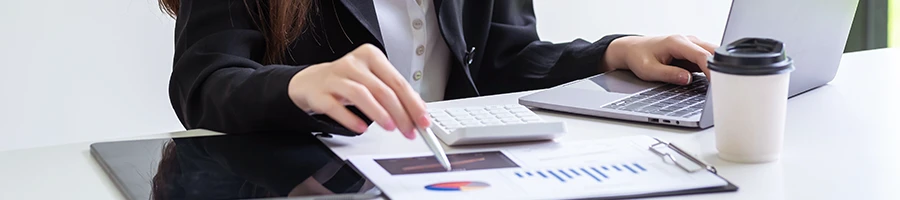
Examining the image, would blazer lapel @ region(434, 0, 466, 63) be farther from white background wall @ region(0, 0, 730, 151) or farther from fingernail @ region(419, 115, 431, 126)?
white background wall @ region(0, 0, 730, 151)

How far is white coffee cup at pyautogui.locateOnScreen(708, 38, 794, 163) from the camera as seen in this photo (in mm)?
771

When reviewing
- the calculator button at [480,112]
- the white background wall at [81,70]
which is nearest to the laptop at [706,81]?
the calculator button at [480,112]

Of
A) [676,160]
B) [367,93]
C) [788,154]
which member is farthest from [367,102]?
[788,154]

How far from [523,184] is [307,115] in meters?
0.24

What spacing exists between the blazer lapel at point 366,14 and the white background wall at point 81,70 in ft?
2.50

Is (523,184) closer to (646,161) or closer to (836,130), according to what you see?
(646,161)

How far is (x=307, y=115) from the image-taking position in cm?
89

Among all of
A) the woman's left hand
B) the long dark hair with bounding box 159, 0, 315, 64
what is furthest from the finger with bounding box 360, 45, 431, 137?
the woman's left hand

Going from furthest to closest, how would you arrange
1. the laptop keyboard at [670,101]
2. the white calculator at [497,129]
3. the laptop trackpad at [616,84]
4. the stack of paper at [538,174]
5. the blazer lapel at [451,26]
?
the blazer lapel at [451,26]
the laptop trackpad at [616,84]
the laptop keyboard at [670,101]
the white calculator at [497,129]
the stack of paper at [538,174]

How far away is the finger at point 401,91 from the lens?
2.52 feet

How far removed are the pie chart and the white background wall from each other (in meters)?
1.20

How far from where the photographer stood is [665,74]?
112 cm

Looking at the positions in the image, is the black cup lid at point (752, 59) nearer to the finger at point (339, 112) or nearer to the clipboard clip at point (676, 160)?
the clipboard clip at point (676, 160)

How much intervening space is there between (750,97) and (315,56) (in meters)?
0.57
